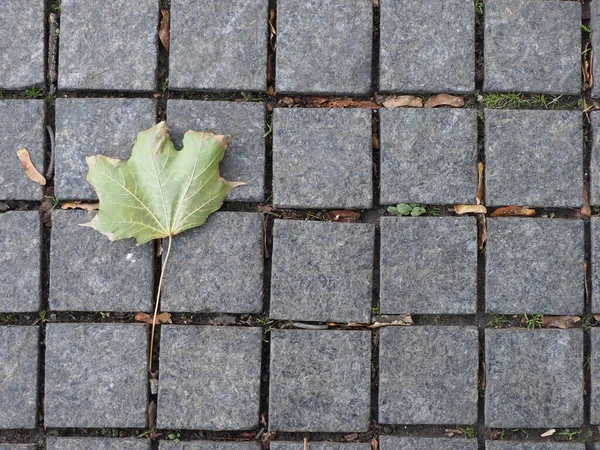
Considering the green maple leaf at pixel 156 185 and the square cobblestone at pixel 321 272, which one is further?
the square cobblestone at pixel 321 272

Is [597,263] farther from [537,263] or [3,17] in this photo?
[3,17]

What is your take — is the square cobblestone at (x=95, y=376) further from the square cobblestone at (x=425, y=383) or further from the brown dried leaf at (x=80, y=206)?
the square cobblestone at (x=425, y=383)

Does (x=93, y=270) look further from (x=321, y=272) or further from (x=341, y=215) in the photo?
(x=341, y=215)

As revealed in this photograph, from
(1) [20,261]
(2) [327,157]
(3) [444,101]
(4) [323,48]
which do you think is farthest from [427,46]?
(1) [20,261]

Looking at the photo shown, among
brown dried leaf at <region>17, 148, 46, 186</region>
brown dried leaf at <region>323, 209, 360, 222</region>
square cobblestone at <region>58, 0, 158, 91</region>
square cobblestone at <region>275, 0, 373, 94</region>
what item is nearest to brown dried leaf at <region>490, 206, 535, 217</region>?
brown dried leaf at <region>323, 209, 360, 222</region>

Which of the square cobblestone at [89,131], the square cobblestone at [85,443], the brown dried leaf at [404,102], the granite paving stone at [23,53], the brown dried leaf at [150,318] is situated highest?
the granite paving stone at [23,53]

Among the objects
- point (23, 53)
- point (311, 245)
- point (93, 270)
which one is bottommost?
point (93, 270)

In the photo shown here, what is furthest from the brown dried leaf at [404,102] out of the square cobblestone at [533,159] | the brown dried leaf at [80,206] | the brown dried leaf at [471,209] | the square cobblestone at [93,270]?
the brown dried leaf at [80,206]

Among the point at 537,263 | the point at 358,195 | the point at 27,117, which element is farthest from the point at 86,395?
the point at 537,263
